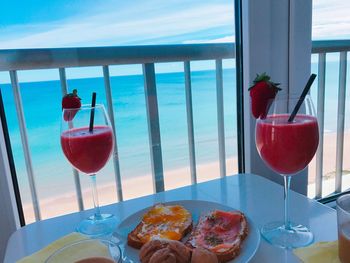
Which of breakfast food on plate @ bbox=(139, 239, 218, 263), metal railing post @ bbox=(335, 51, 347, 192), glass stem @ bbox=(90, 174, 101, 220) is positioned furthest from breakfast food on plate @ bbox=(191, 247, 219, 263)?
metal railing post @ bbox=(335, 51, 347, 192)

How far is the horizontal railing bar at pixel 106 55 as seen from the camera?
1.05 meters

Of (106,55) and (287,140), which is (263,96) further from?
(106,55)

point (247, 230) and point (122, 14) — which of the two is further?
point (122, 14)

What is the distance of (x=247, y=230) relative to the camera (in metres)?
0.61

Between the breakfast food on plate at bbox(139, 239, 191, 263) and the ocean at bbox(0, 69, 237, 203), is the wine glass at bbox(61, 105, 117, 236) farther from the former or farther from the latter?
the ocean at bbox(0, 69, 237, 203)

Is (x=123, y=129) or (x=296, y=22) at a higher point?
(x=296, y=22)

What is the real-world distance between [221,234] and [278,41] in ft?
2.54

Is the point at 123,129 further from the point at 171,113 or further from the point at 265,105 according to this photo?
the point at 265,105

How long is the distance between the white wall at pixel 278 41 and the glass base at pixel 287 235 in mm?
520

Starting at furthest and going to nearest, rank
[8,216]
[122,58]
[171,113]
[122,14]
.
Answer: [171,113] → [122,58] → [122,14] → [8,216]

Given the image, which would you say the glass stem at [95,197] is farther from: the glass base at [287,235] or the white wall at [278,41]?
the white wall at [278,41]

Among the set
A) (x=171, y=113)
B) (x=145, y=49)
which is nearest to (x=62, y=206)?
(x=171, y=113)

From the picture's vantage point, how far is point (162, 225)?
0.65 metres

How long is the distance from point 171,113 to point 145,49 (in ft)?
1.42
